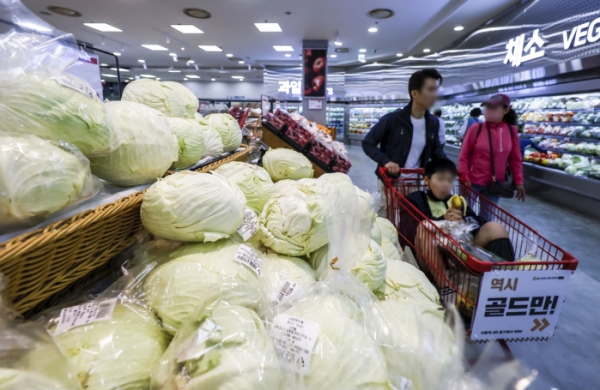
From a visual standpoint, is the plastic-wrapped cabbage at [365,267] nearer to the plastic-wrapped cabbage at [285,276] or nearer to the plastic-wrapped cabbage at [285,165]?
the plastic-wrapped cabbage at [285,276]

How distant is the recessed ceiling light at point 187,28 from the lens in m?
7.98

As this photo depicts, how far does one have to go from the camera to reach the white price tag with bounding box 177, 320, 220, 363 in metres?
0.60

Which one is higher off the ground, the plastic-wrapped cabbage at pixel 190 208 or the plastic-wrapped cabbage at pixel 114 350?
the plastic-wrapped cabbage at pixel 190 208

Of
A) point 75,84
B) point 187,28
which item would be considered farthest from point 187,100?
point 187,28

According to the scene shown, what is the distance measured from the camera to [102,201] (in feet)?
2.78

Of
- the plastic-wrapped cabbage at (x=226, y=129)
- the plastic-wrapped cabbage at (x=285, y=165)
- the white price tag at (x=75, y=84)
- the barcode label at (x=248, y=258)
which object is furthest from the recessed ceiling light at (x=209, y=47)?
the barcode label at (x=248, y=258)

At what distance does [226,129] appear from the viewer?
196 centimetres

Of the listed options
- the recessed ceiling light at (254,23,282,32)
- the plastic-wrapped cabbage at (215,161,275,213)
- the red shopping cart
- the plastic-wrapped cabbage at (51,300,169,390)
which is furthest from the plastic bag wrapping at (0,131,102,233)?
the recessed ceiling light at (254,23,282,32)

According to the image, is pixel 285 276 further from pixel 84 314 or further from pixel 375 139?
pixel 375 139

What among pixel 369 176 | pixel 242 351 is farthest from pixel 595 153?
pixel 242 351

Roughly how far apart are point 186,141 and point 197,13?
23.1ft

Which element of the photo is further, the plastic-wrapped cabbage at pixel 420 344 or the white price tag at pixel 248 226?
the white price tag at pixel 248 226

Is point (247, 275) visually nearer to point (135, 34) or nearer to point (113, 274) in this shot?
point (113, 274)

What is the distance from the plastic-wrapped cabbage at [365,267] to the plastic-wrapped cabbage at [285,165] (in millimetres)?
844
